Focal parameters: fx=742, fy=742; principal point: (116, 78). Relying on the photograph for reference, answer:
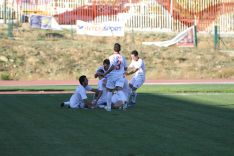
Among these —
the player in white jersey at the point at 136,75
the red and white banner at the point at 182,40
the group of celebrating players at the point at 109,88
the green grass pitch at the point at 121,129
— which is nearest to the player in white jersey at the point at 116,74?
the group of celebrating players at the point at 109,88

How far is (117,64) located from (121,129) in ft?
16.7

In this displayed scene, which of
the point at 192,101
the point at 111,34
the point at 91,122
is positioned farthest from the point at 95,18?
the point at 91,122

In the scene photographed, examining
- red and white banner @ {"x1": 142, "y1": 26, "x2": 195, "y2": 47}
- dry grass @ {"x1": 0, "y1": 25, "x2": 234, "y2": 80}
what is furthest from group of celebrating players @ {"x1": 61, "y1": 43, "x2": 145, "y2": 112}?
red and white banner @ {"x1": 142, "y1": 26, "x2": 195, "y2": 47}

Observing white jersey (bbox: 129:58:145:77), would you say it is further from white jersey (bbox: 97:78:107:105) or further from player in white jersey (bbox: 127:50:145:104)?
white jersey (bbox: 97:78:107:105)

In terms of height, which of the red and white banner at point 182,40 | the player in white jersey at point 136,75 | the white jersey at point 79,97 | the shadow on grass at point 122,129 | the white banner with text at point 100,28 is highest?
the white banner with text at point 100,28

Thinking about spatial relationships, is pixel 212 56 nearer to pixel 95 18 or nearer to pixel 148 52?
pixel 148 52

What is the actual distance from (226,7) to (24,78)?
19.0 meters

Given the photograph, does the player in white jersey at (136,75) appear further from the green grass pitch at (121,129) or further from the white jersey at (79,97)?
the white jersey at (79,97)

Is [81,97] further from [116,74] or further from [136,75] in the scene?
[136,75]

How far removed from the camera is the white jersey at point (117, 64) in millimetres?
19841

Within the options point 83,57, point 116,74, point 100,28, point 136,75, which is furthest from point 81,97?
point 100,28

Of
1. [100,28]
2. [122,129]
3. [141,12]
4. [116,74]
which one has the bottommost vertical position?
[122,129]

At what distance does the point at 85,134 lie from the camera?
14156mm

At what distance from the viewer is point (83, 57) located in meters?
42.9
